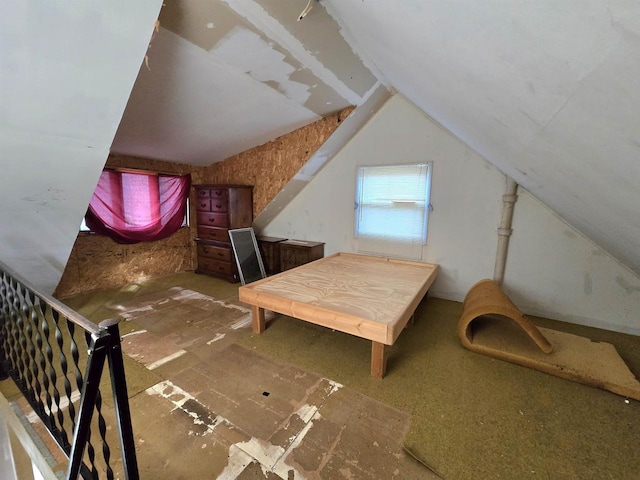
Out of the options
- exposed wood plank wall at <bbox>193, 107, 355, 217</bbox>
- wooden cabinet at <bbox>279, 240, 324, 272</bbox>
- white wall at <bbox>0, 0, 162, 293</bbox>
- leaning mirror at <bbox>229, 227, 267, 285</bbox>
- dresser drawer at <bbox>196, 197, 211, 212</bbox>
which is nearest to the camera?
white wall at <bbox>0, 0, 162, 293</bbox>

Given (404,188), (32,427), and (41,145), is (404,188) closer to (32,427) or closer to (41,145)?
(41,145)

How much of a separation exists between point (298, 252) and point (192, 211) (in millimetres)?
2310

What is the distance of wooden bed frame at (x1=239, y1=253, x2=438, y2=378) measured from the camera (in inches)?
69.7

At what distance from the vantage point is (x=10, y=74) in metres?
1.29

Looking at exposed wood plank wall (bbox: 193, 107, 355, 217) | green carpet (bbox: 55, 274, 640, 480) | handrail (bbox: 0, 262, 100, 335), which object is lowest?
green carpet (bbox: 55, 274, 640, 480)

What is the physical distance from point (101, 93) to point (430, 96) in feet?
7.68

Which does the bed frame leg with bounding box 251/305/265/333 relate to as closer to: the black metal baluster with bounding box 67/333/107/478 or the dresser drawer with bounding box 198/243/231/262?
the black metal baluster with bounding box 67/333/107/478

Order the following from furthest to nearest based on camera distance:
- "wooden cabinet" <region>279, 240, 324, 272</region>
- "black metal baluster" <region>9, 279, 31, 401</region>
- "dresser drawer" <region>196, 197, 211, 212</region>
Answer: "dresser drawer" <region>196, 197, 211, 212</region> < "wooden cabinet" <region>279, 240, 324, 272</region> < "black metal baluster" <region>9, 279, 31, 401</region>

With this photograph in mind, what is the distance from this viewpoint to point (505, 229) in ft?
9.16

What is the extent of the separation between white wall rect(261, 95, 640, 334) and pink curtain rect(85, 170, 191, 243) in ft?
8.54

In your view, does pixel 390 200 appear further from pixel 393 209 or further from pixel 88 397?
pixel 88 397

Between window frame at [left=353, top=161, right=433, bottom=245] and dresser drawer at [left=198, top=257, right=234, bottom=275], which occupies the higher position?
window frame at [left=353, top=161, right=433, bottom=245]

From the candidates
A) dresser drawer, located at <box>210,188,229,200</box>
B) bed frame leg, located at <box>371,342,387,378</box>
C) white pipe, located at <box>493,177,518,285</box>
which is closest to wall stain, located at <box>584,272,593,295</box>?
white pipe, located at <box>493,177,518,285</box>

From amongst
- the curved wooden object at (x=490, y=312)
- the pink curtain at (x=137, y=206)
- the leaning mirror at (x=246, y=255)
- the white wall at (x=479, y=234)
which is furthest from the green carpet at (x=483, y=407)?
the pink curtain at (x=137, y=206)
